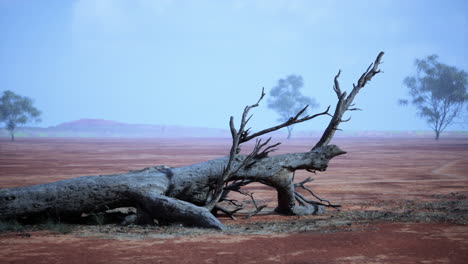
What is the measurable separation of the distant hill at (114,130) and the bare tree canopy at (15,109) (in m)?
62.3

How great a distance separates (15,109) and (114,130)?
304ft

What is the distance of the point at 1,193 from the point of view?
28.0 feet

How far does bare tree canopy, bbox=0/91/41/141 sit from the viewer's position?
77.0m

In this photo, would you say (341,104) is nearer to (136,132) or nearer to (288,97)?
(288,97)

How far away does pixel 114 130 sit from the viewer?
170000 mm

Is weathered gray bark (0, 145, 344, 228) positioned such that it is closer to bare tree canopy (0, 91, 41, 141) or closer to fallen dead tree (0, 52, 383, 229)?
fallen dead tree (0, 52, 383, 229)

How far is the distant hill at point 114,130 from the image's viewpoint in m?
149

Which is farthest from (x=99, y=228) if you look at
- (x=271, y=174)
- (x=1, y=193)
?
(x=271, y=174)

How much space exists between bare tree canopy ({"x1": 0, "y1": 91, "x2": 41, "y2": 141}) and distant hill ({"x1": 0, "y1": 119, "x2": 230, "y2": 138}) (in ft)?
204

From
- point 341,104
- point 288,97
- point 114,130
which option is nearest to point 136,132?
point 114,130

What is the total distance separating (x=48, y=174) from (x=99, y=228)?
11982 millimetres

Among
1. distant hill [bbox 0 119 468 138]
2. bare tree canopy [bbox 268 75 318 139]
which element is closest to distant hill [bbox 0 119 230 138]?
distant hill [bbox 0 119 468 138]

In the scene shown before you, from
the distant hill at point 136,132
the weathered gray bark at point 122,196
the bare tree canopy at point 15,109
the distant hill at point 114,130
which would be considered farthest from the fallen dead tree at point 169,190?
the distant hill at point 114,130

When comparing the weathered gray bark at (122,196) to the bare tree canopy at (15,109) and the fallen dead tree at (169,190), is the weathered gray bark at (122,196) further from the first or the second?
the bare tree canopy at (15,109)
